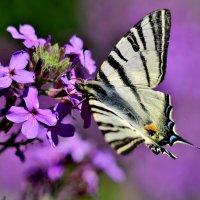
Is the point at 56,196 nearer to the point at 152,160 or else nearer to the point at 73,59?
the point at 73,59

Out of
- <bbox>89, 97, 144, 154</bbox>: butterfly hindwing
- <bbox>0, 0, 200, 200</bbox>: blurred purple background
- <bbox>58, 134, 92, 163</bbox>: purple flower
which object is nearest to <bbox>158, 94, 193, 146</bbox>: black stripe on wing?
<bbox>89, 97, 144, 154</bbox>: butterfly hindwing

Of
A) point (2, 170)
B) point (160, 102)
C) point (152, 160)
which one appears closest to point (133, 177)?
point (152, 160)

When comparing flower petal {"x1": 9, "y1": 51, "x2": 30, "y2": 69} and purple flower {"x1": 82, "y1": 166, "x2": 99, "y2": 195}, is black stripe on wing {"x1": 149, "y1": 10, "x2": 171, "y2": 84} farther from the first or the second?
purple flower {"x1": 82, "y1": 166, "x2": 99, "y2": 195}

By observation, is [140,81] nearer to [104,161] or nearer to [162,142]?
[162,142]

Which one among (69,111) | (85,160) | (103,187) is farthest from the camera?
(103,187)

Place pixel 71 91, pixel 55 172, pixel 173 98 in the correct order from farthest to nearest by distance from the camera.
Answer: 1. pixel 173 98
2. pixel 55 172
3. pixel 71 91

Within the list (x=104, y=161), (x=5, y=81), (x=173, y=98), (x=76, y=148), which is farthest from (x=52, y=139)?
(x=173, y=98)
